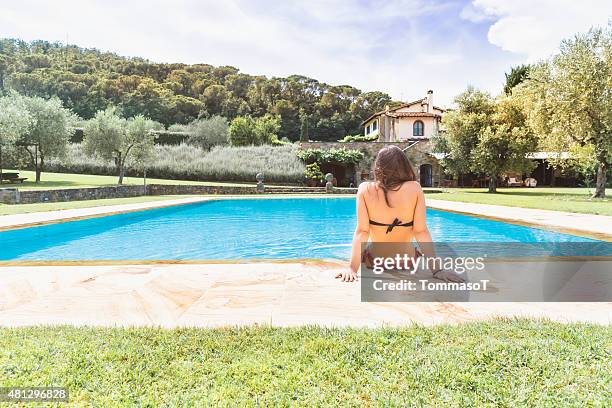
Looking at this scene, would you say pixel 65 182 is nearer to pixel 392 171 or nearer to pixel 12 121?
pixel 12 121

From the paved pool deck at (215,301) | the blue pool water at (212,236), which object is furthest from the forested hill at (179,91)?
the paved pool deck at (215,301)

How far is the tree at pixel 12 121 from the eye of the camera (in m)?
20.5

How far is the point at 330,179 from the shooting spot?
27266 mm

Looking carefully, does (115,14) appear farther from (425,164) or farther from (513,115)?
(425,164)

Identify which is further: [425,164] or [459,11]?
[425,164]

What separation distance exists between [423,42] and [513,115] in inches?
347

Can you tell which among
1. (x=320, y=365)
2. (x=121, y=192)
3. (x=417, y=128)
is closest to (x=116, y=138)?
(x=121, y=192)

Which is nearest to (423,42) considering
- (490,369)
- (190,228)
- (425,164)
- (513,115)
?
(513,115)

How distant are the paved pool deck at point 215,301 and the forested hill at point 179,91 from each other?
40.7 metres

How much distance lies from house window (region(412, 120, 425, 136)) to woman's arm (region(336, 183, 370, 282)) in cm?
3700

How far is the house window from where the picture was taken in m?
38.1

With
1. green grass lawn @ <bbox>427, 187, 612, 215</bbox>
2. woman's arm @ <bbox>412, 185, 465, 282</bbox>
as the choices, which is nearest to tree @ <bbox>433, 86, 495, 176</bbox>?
green grass lawn @ <bbox>427, 187, 612, 215</bbox>

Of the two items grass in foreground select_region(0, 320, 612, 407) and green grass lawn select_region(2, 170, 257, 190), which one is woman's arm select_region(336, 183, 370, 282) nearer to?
grass in foreground select_region(0, 320, 612, 407)

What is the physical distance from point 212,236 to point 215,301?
6.84m
